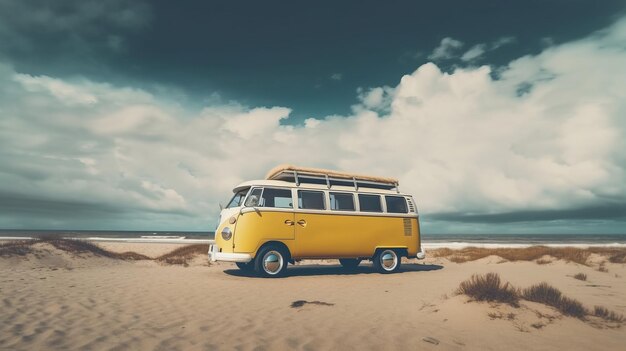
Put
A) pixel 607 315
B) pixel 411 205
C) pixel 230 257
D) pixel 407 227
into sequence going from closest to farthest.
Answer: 1. pixel 607 315
2. pixel 230 257
3. pixel 407 227
4. pixel 411 205

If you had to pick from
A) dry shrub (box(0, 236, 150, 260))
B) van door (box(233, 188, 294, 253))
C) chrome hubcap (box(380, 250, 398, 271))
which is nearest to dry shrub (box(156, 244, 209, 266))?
dry shrub (box(0, 236, 150, 260))

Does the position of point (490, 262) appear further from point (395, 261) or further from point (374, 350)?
point (374, 350)

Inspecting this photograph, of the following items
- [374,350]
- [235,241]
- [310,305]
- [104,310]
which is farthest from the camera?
[235,241]

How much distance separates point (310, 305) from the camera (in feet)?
23.1

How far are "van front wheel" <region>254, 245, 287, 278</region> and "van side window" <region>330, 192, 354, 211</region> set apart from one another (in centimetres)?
247

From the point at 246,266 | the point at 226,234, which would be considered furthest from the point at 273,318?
the point at 246,266

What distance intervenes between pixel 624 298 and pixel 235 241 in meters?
9.55

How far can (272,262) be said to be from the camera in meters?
11.2

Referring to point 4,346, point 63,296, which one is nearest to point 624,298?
point 4,346

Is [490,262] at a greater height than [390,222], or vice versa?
[390,222]

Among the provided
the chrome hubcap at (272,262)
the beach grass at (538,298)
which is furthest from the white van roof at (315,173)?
the beach grass at (538,298)

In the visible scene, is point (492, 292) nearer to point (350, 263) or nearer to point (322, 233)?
point (322, 233)

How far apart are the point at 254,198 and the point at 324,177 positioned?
2.63 m

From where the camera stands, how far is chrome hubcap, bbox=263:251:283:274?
36.4 feet
